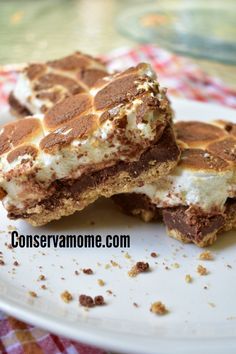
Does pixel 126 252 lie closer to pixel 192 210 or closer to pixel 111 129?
pixel 192 210

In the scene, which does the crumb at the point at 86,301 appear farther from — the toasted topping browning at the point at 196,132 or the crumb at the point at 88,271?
the toasted topping browning at the point at 196,132

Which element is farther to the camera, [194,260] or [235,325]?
[194,260]

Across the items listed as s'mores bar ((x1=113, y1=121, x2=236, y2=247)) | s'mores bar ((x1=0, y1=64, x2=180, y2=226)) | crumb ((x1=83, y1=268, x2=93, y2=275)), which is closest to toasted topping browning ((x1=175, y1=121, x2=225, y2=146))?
s'mores bar ((x1=113, y1=121, x2=236, y2=247))

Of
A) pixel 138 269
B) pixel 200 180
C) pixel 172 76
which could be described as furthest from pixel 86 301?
pixel 172 76

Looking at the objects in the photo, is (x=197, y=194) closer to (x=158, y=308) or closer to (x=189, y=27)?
(x=158, y=308)

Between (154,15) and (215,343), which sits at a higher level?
(215,343)

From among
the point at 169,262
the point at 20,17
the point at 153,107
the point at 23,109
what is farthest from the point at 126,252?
the point at 20,17
